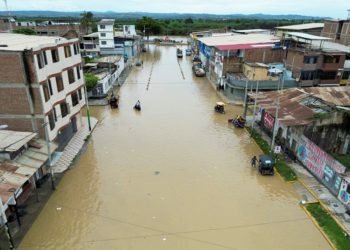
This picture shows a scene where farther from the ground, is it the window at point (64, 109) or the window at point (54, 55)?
the window at point (54, 55)

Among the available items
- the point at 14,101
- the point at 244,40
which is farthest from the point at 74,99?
the point at 244,40

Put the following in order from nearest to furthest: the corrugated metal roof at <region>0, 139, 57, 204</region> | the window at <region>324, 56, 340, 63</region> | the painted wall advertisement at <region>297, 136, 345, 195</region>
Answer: the corrugated metal roof at <region>0, 139, 57, 204</region>, the painted wall advertisement at <region>297, 136, 345, 195</region>, the window at <region>324, 56, 340, 63</region>

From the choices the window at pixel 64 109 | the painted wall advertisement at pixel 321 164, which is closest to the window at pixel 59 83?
the window at pixel 64 109

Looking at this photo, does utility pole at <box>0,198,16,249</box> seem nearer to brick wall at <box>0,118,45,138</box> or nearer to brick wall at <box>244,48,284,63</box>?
brick wall at <box>0,118,45,138</box>

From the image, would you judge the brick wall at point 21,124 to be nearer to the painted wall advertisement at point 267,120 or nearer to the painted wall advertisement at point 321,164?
the painted wall advertisement at point 321,164

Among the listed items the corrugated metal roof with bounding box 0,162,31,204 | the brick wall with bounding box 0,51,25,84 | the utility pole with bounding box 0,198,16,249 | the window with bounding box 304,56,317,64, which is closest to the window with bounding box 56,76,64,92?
the brick wall with bounding box 0,51,25,84

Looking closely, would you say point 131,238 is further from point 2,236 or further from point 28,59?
point 28,59

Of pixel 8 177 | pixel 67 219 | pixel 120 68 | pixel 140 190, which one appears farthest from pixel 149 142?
pixel 120 68
